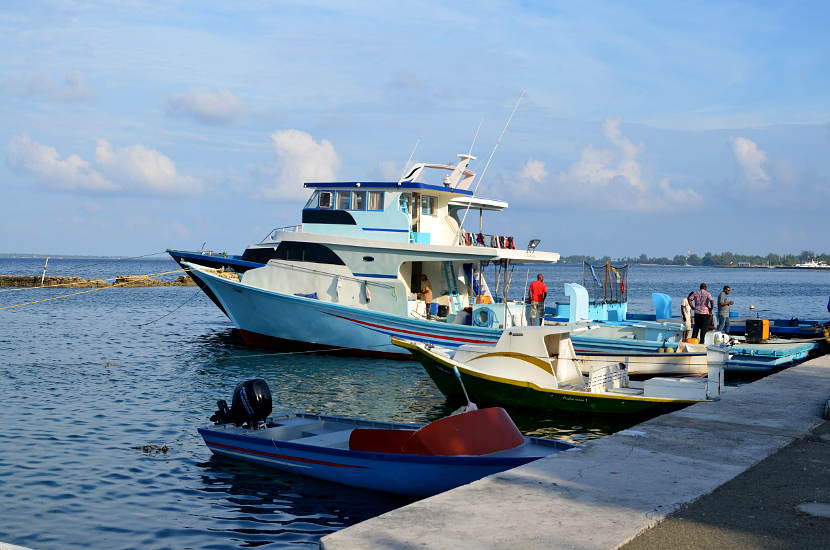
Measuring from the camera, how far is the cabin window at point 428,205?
24.2 meters

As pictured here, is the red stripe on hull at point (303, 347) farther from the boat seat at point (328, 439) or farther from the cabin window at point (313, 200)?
the boat seat at point (328, 439)

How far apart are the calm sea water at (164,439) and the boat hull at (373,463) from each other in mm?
190

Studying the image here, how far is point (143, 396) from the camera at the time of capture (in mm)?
18328

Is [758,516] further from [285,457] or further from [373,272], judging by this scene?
[373,272]

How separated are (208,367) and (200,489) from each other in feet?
40.5

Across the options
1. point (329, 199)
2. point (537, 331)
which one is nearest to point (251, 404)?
point (537, 331)

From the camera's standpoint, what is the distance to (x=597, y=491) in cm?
674

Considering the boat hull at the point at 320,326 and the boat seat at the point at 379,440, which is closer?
the boat seat at the point at 379,440

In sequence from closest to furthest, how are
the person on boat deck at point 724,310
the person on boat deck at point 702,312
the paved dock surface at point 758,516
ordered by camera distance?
1. the paved dock surface at point 758,516
2. the person on boat deck at point 702,312
3. the person on boat deck at point 724,310

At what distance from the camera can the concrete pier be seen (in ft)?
18.4

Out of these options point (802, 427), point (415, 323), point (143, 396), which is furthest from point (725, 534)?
point (415, 323)

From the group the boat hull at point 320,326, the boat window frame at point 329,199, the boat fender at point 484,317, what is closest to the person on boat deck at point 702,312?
the boat hull at point 320,326

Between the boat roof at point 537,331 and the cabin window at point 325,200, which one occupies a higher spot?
the cabin window at point 325,200

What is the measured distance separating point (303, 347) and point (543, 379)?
1076 centimetres
